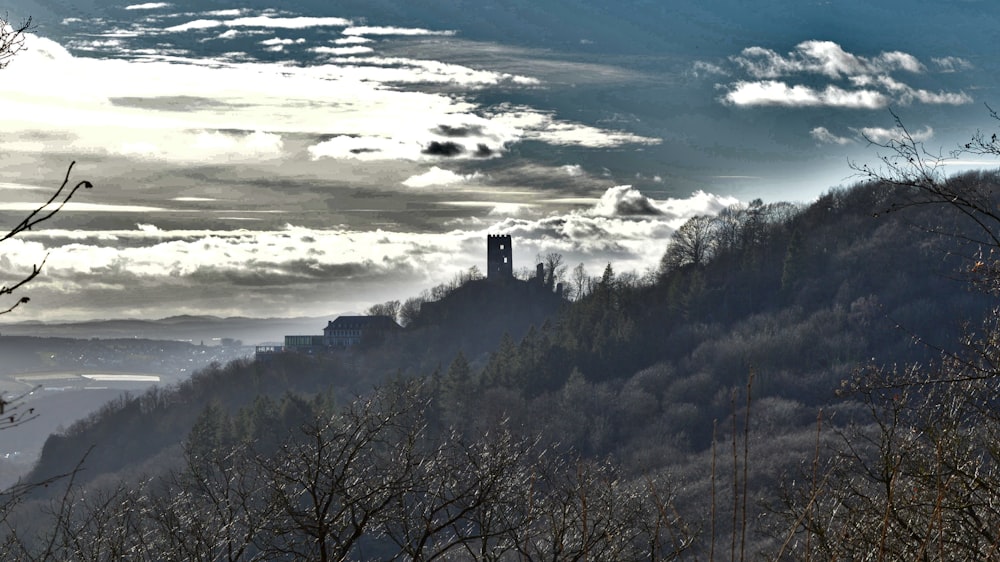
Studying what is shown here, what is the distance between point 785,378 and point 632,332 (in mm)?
14720

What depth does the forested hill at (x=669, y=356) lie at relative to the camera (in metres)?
92.5

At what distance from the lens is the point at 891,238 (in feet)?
394

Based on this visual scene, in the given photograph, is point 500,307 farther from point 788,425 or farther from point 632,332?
point 788,425

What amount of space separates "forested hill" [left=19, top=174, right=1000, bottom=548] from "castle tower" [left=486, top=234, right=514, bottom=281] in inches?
234

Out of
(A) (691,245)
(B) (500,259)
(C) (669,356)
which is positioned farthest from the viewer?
(B) (500,259)

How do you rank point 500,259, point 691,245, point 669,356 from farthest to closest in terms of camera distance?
point 500,259 → point 691,245 → point 669,356

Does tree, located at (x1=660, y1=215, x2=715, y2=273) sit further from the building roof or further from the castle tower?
the building roof

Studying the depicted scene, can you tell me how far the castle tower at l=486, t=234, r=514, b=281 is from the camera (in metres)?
133

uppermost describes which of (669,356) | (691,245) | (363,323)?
(691,245)

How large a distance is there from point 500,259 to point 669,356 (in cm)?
3280

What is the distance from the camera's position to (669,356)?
107438 millimetres

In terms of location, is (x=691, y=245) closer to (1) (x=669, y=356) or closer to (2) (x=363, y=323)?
(1) (x=669, y=356)

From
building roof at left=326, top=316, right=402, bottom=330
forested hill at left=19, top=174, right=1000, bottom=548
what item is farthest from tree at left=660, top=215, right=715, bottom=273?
building roof at left=326, top=316, right=402, bottom=330

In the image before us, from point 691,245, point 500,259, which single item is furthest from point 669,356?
point 500,259
